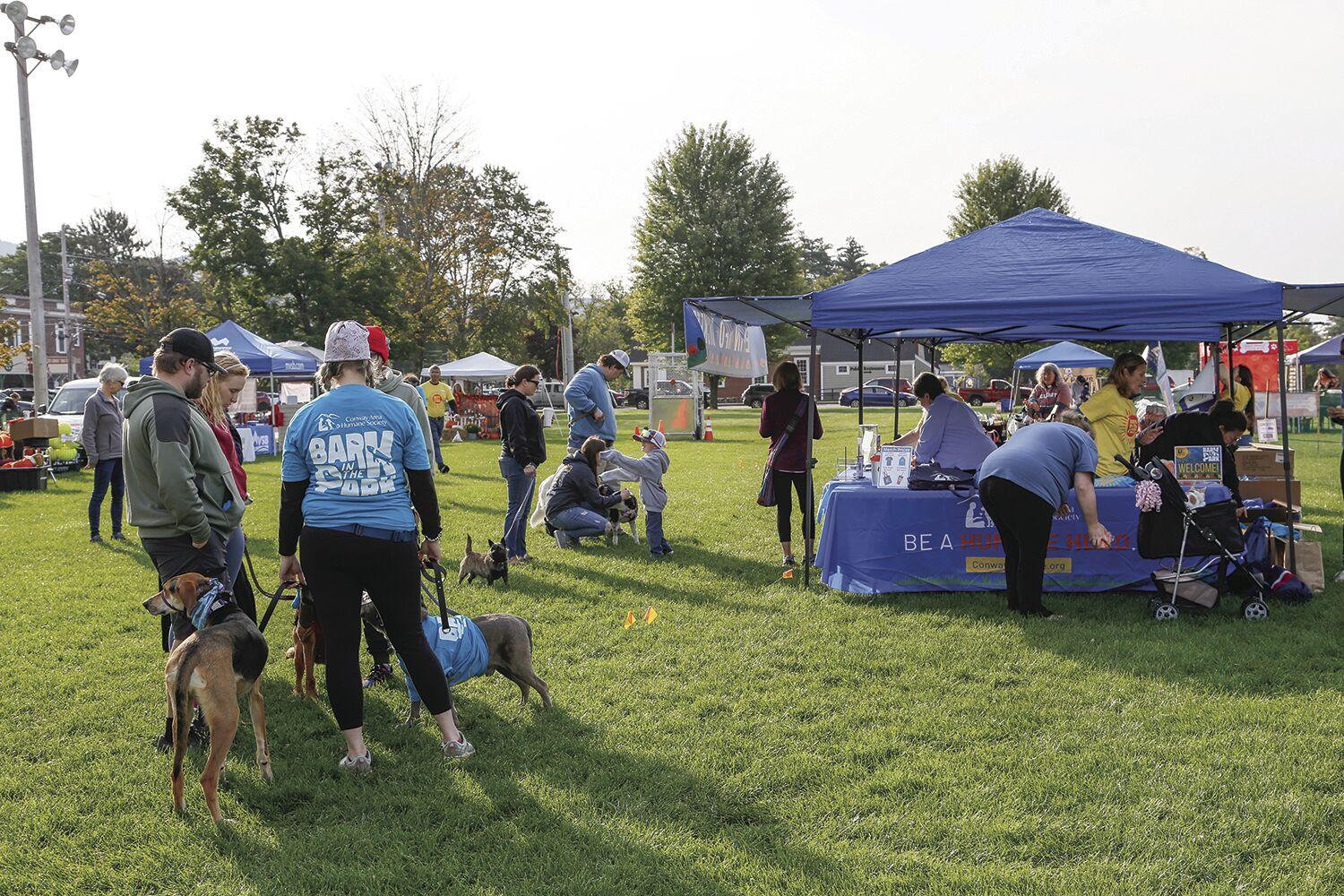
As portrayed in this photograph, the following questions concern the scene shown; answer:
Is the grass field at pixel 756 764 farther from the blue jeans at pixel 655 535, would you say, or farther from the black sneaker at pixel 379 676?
the blue jeans at pixel 655 535

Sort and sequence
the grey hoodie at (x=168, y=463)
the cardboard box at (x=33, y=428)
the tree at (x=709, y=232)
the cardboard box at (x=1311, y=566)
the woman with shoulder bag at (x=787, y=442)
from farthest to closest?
the tree at (x=709, y=232) → the cardboard box at (x=33, y=428) → the woman with shoulder bag at (x=787, y=442) → the cardboard box at (x=1311, y=566) → the grey hoodie at (x=168, y=463)

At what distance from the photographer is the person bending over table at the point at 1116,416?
7.00 metres

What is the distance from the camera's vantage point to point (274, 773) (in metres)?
3.99

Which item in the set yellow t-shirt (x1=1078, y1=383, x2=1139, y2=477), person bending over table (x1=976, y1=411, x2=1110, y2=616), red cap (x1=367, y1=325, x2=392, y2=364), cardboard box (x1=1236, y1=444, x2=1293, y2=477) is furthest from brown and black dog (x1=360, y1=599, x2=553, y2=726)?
cardboard box (x1=1236, y1=444, x2=1293, y2=477)

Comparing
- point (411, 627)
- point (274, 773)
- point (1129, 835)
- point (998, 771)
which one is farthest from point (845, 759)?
point (274, 773)

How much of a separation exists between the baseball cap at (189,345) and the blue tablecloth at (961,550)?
15.0ft

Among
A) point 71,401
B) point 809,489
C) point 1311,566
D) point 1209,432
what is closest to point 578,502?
point 809,489

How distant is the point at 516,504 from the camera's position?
27.0 feet

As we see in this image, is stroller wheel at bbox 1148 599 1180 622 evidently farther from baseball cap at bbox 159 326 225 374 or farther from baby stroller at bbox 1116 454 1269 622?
baseball cap at bbox 159 326 225 374

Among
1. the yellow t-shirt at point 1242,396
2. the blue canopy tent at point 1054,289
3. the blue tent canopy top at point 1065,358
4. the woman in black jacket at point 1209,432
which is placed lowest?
the woman in black jacket at point 1209,432

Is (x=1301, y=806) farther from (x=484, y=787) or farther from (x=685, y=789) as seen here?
(x=484, y=787)

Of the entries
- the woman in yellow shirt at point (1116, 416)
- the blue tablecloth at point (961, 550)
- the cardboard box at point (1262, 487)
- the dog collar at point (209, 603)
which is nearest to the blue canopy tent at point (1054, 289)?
the woman in yellow shirt at point (1116, 416)

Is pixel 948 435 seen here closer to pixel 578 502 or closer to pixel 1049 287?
pixel 1049 287

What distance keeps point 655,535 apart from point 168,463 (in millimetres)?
5183
